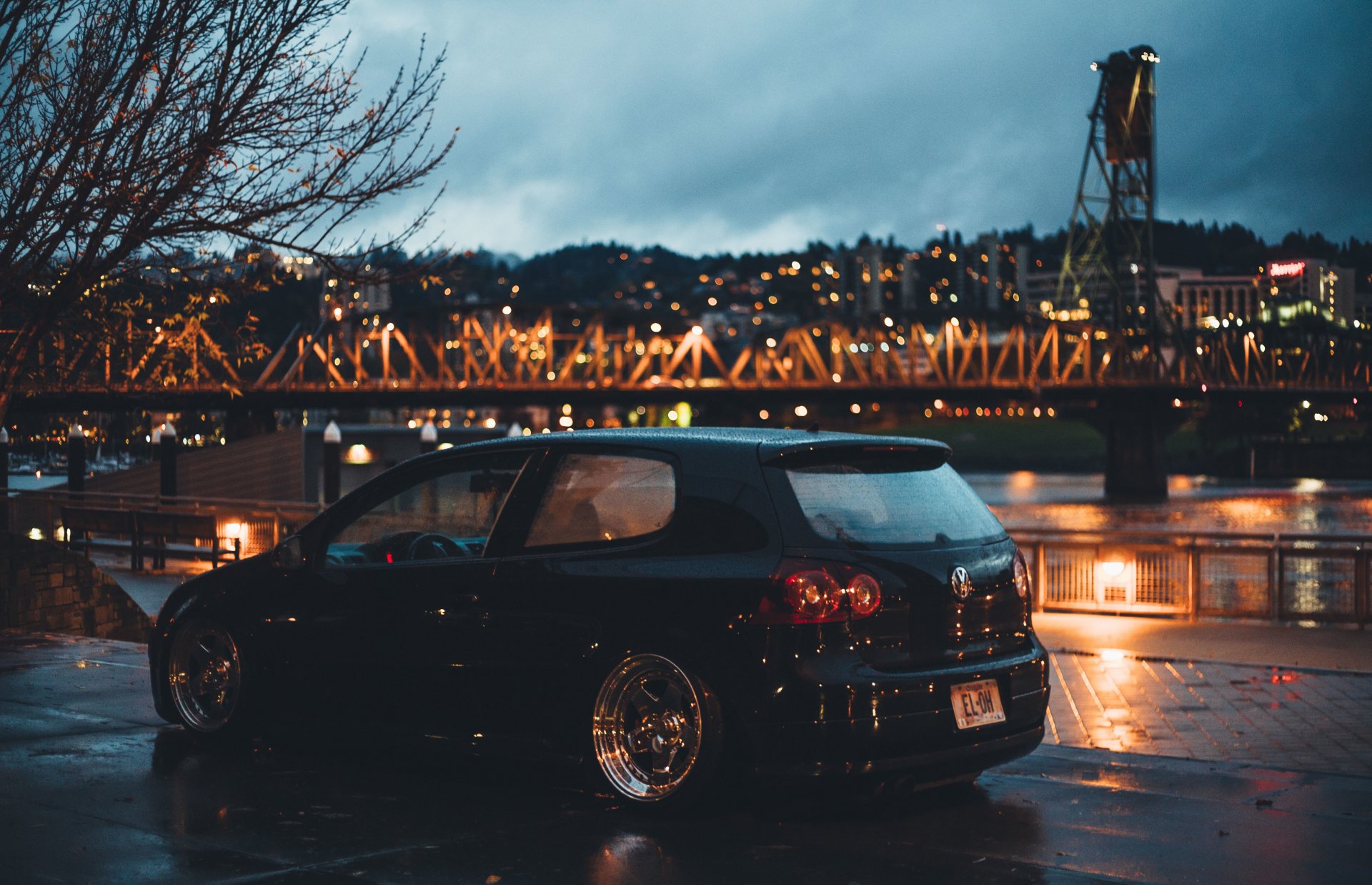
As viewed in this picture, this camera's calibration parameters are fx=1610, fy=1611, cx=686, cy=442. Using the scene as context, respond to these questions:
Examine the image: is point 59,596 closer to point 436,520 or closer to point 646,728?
point 436,520

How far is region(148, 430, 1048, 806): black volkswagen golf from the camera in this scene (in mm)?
5910

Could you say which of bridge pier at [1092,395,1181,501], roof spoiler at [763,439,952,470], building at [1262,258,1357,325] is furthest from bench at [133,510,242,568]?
building at [1262,258,1357,325]

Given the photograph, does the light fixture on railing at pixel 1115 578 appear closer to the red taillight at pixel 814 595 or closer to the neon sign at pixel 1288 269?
the red taillight at pixel 814 595

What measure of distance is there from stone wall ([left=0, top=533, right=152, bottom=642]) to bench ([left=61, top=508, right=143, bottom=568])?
12337 millimetres

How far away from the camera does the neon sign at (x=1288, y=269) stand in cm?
14950

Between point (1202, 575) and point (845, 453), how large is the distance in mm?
10743

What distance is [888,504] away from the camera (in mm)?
6289

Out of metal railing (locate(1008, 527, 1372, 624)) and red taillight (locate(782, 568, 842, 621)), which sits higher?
red taillight (locate(782, 568, 842, 621))

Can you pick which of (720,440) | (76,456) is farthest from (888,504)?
(76,456)

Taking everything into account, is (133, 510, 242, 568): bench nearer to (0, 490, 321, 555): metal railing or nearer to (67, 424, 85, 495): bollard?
(0, 490, 321, 555): metal railing

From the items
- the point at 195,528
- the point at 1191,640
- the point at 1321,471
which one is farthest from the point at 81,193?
the point at 1321,471

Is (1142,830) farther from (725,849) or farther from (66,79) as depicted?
(66,79)

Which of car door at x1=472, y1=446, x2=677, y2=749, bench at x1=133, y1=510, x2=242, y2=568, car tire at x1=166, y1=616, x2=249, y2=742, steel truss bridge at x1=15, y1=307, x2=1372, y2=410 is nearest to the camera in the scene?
car door at x1=472, y1=446, x2=677, y2=749

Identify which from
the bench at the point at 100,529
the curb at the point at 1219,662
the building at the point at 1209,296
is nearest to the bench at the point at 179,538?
the bench at the point at 100,529
